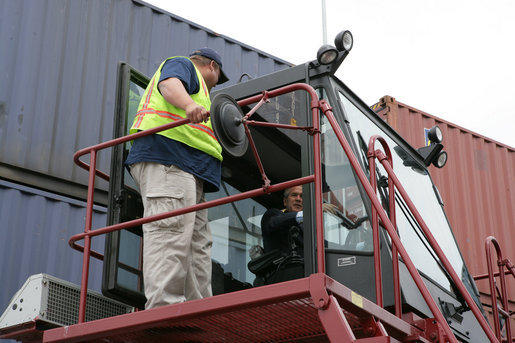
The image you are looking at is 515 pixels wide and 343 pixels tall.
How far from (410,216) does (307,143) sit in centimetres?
90

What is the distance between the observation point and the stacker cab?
3.80 meters

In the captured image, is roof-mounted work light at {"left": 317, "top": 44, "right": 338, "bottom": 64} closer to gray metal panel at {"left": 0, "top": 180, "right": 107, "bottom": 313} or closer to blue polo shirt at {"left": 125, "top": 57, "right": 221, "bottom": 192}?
blue polo shirt at {"left": 125, "top": 57, "right": 221, "bottom": 192}

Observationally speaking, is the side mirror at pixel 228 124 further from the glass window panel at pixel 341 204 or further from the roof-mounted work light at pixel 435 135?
the roof-mounted work light at pixel 435 135

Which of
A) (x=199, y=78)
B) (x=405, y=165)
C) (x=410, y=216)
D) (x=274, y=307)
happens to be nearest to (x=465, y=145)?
(x=405, y=165)

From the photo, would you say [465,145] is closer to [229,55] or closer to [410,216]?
[229,55]

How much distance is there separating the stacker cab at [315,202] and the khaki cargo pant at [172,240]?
1.22 ft

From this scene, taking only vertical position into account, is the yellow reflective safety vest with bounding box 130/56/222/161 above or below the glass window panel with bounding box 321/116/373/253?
above

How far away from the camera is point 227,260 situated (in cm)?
502

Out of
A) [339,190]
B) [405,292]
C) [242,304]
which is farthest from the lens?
[339,190]

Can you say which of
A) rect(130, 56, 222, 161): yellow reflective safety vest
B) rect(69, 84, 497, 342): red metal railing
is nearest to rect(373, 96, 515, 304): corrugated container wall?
rect(130, 56, 222, 161): yellow reflective safety vest

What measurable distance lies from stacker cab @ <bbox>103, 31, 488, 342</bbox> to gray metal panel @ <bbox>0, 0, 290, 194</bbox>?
2917mm

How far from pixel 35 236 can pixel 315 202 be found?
404 centimetres

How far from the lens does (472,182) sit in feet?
34.6

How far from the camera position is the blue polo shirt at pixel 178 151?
4230 millimetres
